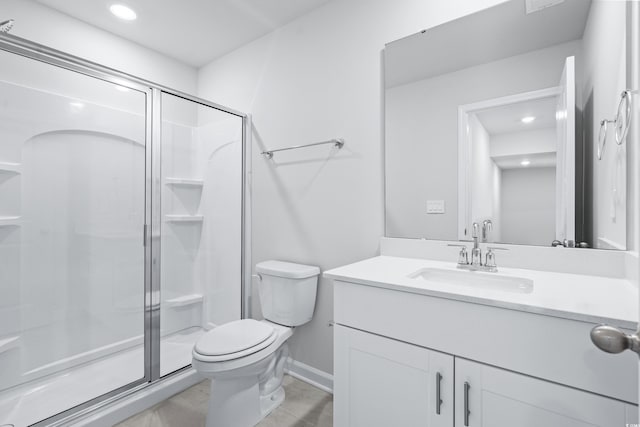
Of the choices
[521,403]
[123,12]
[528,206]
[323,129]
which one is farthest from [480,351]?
[123,12]

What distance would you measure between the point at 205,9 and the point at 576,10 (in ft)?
6.64

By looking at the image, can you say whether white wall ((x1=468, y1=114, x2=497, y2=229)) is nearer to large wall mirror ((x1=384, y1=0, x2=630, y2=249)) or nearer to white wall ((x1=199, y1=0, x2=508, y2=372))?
large wall mirror ((x1=384, y1=0, x2=630, y2=249))

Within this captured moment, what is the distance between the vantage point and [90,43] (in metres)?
2.20

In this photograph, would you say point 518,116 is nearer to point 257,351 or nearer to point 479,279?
point 479,279

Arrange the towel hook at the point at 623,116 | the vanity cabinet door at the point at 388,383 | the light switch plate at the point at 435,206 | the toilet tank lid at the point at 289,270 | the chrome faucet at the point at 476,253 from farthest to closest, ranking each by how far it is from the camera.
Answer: the toilet tank lid at the point at 289,270 < the light switch plate at the point at 435,206 < the chrome faucet at the point at 476,253 < the vanity cabinet door at the point at 388,383 < the towel hook at the point at 623,116

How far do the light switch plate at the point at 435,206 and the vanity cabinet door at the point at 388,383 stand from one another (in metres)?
0.72

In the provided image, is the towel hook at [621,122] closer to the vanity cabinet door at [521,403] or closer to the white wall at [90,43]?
the vanity cabinet door at [521,403]

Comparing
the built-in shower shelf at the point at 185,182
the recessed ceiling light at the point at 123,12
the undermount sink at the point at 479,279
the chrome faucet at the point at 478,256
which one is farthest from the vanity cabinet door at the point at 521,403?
the recessed ceiling light at the point at 123,12

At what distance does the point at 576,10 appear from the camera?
1228 mm

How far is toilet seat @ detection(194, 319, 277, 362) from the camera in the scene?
1413 millimetres

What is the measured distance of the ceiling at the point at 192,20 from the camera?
1.97 meters

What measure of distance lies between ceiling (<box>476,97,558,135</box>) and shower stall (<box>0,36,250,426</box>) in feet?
5.41

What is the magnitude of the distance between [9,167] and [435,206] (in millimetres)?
2374

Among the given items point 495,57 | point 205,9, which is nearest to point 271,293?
point 495,57
